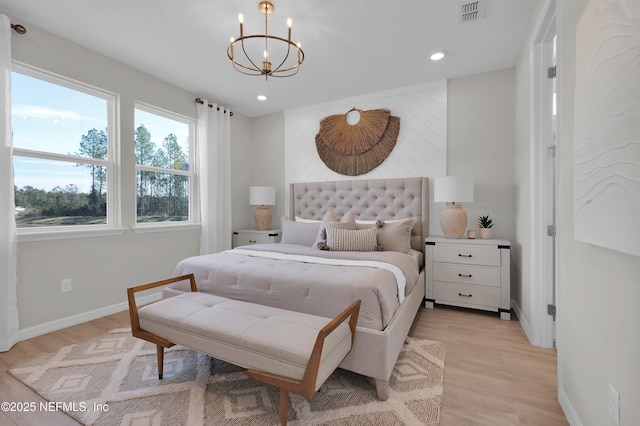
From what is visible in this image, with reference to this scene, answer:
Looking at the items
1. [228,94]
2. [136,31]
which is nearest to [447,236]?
[228,94]

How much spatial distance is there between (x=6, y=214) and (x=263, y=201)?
262 centimetres

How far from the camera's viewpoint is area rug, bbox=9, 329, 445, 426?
147 cm

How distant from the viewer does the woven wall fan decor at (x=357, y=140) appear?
376 centimetres

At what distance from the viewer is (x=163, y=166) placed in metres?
3.67

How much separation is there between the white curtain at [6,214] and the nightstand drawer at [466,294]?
376 centimetres

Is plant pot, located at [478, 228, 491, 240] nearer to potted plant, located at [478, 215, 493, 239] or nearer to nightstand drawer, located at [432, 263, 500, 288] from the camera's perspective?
potted plant, located at [478, 215, 493, 239]

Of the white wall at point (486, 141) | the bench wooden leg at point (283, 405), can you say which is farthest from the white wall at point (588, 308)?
the white wall at point (486, 141)

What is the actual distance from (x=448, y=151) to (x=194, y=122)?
3394 millimetres

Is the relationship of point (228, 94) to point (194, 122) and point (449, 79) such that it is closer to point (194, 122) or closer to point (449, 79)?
point (194, 122)

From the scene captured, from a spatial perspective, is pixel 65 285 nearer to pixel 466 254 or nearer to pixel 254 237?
pixel 254 237

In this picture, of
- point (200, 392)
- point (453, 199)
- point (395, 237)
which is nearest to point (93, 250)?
point (200, 392)

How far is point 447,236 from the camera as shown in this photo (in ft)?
10.4

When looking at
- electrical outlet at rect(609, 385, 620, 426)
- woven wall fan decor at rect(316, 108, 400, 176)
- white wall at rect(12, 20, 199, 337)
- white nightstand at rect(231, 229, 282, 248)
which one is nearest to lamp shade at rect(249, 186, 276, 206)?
white nightstand at rect(231, 229, 282, 248)

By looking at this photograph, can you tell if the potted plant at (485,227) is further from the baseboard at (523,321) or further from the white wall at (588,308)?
the white wall at (588,308)
